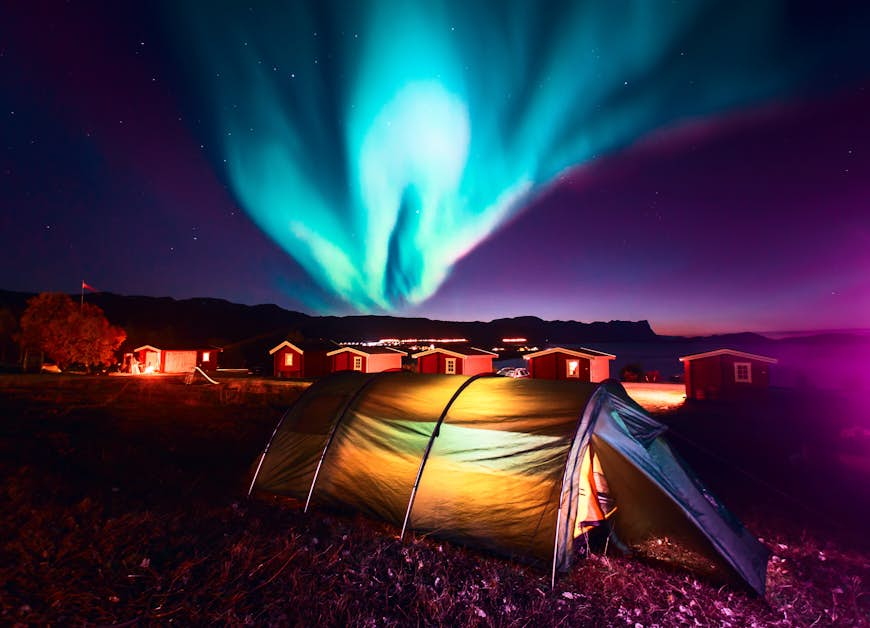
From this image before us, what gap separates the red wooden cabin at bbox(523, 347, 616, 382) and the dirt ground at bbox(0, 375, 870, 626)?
27.8m

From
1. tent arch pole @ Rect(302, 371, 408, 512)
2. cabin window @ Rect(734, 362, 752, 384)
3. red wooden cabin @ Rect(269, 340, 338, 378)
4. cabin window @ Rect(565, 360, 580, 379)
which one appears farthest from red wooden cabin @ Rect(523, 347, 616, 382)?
tent arch pole @ Rect(302, 371, 408, 512)

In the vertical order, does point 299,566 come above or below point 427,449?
below

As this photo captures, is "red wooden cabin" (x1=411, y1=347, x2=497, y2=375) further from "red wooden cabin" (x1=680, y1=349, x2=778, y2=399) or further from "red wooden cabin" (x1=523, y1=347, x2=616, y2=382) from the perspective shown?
"red wooden cabin" (x1=680, y1=349, x2=778, y2=399)

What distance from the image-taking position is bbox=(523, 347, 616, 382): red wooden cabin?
37.8 meters

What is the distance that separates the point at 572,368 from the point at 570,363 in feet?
1.59

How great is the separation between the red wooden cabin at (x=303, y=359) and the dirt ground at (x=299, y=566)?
37.6 metres

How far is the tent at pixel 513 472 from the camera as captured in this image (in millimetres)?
5828

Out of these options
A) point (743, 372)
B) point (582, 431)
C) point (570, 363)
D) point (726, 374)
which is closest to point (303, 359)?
point (570, 363)

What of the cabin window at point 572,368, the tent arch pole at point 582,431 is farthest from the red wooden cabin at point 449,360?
the tent arch pole at point 582,431

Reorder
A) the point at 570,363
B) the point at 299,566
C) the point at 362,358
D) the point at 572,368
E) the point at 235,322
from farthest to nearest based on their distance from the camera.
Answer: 1. the point at 235,322
2. the point at 362,358
3. the point at 570,363
4. the point at 572,368
5. the point at 299,566

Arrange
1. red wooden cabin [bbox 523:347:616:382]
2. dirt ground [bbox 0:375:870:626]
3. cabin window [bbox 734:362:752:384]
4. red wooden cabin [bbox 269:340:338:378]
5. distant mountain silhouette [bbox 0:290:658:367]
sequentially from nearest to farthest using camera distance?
dirt ground [bbox 0:375:870:626] → cabin window [bbox 734:362:752:384] → red wooden cabin [bbox 523:347:616:382] → red wooden cabin [bbox 269:340:338:378] → distant mountain silhouette [bbox 0:290:658:367]

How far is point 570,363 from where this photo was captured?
38.5 m

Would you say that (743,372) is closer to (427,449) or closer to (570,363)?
(570,363)

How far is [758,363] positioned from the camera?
96.6ft
